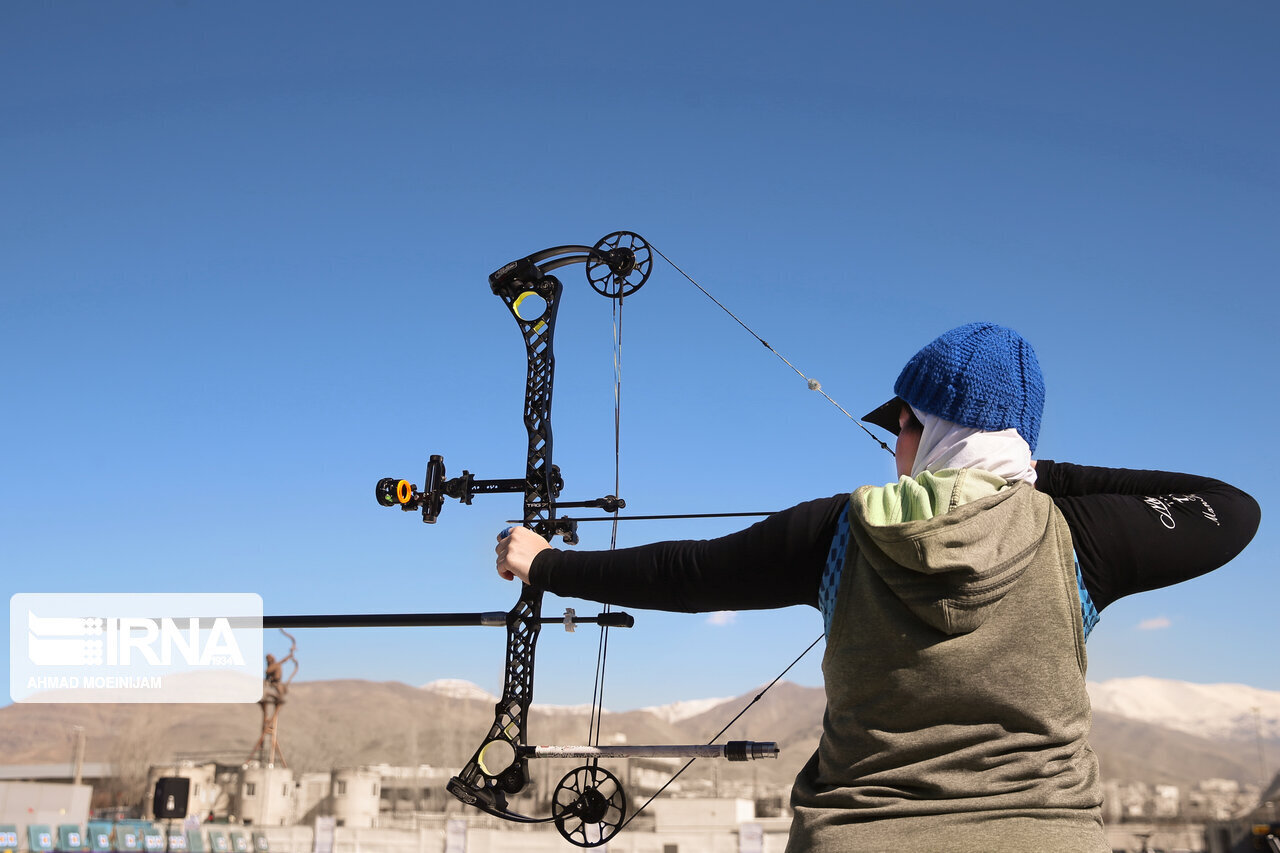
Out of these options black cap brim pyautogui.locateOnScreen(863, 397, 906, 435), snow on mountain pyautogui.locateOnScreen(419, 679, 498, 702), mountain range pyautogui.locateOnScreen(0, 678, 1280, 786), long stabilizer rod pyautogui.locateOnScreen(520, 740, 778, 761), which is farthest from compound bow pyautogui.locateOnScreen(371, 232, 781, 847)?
snow on mountain pyautogui.locateOnScreen(419, 679, 498, 702)

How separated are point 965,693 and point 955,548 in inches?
8.9

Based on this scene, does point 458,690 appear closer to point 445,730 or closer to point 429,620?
point 445,730

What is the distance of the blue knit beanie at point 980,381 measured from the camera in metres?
1.69

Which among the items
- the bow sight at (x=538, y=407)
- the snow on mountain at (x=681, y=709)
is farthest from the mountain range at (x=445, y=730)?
the bow sight at (x=538, y=407)

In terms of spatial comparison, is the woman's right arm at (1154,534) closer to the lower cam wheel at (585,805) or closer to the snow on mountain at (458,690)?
the lower cam wheel at (585,805)

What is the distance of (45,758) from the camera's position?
10144 centimetres

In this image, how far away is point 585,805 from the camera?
3848 millimetres

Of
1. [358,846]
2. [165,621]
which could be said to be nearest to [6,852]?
[358,846]

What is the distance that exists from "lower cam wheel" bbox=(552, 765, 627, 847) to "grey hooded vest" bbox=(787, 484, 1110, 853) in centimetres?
244

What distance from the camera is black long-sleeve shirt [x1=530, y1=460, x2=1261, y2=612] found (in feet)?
5.28

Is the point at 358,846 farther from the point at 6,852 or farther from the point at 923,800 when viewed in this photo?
the point at 923,800

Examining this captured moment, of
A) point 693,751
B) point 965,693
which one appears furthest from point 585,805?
point 965,693

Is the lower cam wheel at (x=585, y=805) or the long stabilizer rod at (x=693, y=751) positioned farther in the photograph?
the lower cam wheel at (x=585, y=805)

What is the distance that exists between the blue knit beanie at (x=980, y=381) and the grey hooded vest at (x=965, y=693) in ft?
0.66
